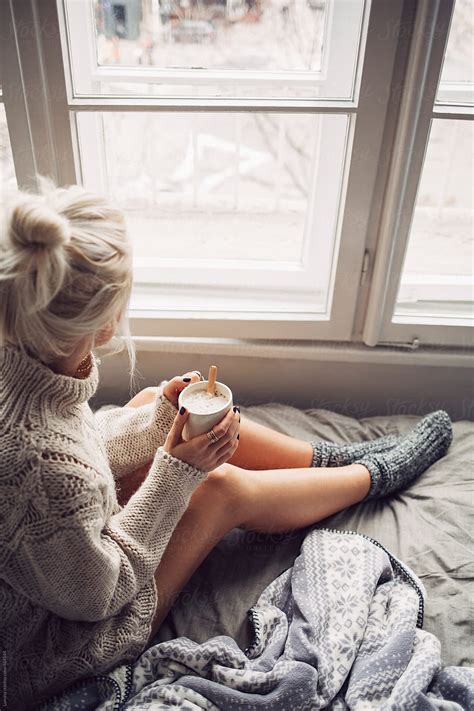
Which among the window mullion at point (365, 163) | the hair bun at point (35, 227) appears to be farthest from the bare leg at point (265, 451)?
the hair bun at point (35, 227)

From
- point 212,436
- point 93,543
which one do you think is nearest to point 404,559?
point 212,436

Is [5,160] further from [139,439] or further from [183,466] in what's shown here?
[183,466]

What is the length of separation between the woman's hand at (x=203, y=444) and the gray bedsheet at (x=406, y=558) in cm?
29

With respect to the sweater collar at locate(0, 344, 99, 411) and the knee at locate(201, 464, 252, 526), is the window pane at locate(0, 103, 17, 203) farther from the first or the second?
the knee at locate(201, 464, 252, 526)

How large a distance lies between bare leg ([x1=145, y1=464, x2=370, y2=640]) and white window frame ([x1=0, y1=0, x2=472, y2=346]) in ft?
1.47

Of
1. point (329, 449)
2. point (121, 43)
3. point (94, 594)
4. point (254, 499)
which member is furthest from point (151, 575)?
point (121, 43)

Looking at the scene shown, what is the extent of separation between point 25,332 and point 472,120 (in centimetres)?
108

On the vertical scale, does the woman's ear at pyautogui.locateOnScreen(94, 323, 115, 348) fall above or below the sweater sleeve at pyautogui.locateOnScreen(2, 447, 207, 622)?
above

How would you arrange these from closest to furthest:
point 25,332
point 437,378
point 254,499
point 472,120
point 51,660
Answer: point 25,332, point 51,660, point 254,499, point 472,120, point 437,378

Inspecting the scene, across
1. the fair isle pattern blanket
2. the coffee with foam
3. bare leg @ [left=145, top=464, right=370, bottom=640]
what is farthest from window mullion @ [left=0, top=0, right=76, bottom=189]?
the fair isle pattern blanket

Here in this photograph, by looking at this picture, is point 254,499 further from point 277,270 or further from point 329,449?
point 277,270

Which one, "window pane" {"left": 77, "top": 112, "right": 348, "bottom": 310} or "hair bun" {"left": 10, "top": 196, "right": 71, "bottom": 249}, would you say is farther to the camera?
"window pane" {"left": 77, "top": 112, "right": 348, "bottom": 310}

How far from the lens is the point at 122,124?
1.45 meters

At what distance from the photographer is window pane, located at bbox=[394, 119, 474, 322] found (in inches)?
60.2
